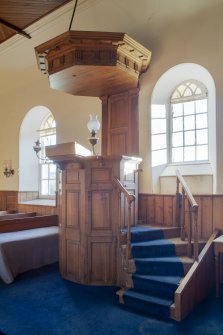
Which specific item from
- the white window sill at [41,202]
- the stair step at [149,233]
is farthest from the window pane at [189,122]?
the white window sill at [41,202]

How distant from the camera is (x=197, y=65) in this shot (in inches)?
175

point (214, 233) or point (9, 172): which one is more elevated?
point (9, 172)

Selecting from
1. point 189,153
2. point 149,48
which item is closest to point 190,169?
point 189,153

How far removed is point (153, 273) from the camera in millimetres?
3424

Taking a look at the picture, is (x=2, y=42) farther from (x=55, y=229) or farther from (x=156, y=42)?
(x=55, y=229)

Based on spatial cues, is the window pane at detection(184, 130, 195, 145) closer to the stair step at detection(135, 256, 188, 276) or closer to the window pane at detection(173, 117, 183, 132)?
the window pane at detection(173, 117, 183, 132)

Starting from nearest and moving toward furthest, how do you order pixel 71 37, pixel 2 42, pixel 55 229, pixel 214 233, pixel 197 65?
pixel 71 37
pixel 214 233
pixel 197 65
pixel 55 229
pixel 2 42

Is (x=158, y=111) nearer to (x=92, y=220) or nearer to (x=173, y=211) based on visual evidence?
(x=173, y=211)

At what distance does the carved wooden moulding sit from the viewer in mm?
3756

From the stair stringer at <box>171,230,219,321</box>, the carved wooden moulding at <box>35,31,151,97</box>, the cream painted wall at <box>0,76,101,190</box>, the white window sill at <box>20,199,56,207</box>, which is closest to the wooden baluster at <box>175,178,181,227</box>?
the stair stringer at <box>171,230,219,321</box>

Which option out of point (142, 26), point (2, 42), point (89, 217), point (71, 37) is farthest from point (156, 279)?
point (2, 42)

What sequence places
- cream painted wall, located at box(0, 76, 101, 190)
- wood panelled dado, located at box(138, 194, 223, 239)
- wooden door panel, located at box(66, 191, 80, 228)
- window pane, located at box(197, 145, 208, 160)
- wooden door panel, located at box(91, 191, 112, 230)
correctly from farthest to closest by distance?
cream painted wall, located at box(0, 76, 101, 190)
window pane, located at box(197, 145, 208, 160)
wood panelled dado, located at box(138, 194, 223, 239)
wooden door panel, located at box(66, 191, 80, 228)
wooden door panel, located at box(91, 191, 112, 230)

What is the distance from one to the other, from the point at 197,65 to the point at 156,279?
3221 mm

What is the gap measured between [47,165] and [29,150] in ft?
2.10
